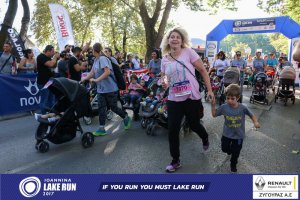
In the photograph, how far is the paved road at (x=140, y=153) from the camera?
15.1 ft

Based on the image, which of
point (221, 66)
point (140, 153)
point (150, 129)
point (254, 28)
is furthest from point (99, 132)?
point (254, 28)

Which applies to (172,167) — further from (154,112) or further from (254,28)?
(254,28)

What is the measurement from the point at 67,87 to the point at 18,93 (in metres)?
4.20

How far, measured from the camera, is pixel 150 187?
300 cm

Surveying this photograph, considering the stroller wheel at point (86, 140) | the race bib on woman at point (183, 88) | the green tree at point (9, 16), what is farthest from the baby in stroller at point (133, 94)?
the green tree at point (9, 16)

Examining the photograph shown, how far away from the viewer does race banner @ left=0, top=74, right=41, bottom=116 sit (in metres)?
8.38

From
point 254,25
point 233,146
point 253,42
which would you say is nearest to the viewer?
point 233,146

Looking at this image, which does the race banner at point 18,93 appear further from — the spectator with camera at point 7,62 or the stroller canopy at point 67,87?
the stroller canopy at point 67,87

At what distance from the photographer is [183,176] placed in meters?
3.05

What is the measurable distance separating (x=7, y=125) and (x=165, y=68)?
500 centimetres

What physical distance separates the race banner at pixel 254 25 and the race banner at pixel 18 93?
14188mm

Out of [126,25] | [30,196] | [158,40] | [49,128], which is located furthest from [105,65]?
[126,25]

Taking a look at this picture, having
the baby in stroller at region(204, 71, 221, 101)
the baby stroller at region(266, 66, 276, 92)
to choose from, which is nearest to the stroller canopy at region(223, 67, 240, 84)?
the baby in stroller at region(204, 71, 221, 101)

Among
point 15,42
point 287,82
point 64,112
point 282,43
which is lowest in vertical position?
point 287,82
